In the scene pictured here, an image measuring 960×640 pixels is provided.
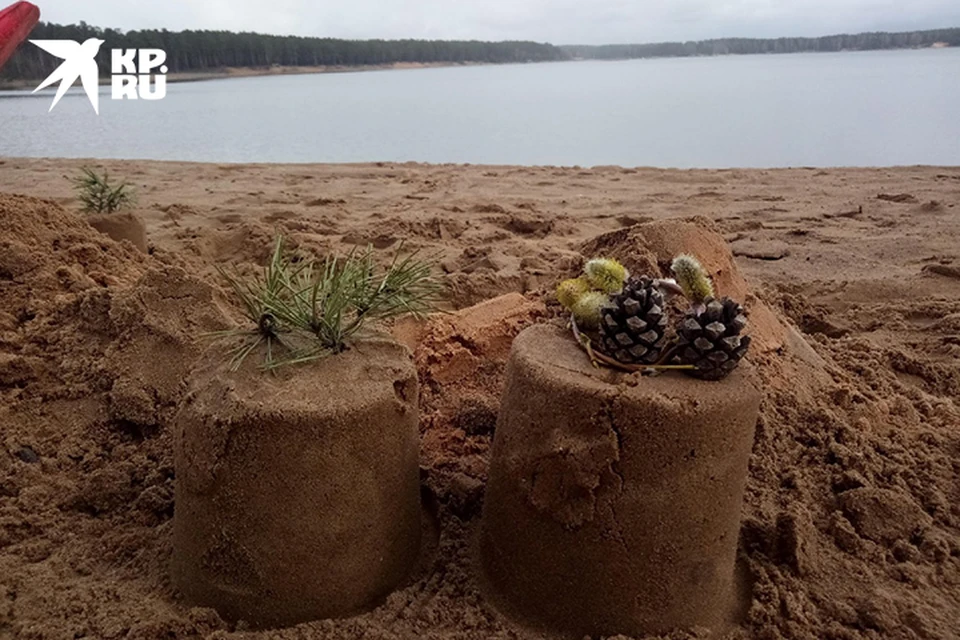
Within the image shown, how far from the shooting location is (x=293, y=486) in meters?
1.59

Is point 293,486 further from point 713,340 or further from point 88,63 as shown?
point 88,63

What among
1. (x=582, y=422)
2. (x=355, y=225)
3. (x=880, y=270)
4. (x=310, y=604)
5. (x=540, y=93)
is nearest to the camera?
(x=582, y=422)

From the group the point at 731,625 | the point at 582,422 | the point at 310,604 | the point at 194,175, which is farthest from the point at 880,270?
the point at 194,175

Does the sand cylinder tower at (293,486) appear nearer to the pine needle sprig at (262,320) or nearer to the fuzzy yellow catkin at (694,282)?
the pine needle sprig at (262,320)

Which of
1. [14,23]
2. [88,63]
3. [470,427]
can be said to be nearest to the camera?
[470,427]

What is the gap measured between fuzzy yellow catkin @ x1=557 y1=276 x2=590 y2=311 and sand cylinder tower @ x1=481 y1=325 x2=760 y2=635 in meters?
0.10

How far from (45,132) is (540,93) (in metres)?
8.71

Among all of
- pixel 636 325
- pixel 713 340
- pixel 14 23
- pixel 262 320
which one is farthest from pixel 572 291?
pixel 14 23

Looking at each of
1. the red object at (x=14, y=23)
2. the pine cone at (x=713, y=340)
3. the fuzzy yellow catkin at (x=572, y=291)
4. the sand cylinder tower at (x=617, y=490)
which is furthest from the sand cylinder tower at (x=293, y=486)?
the red object at (x=14, y=23)

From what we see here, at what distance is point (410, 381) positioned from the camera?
173 centimetres

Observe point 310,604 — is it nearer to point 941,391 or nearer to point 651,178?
point 941,391

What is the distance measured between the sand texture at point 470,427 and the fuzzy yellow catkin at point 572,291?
0.17 m

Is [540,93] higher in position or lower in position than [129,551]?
higher

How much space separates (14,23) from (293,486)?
401 cm
